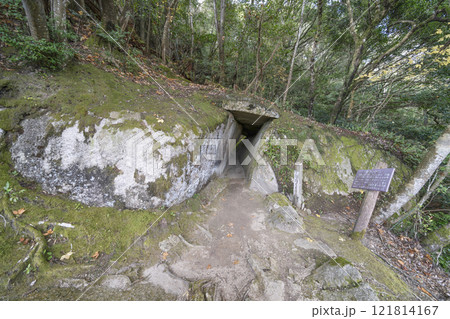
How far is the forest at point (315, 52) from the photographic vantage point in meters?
4.29

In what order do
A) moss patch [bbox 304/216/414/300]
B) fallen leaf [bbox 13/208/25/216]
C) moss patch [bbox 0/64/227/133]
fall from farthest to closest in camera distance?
moss patch [bbox 0/64/227/133], moss patch [bbox 304/216/414/300], fallen leaf [bbox 13/208/25/216]

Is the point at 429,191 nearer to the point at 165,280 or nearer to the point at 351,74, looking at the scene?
the point at 351,74

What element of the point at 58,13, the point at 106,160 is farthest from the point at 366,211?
the point at 58,13

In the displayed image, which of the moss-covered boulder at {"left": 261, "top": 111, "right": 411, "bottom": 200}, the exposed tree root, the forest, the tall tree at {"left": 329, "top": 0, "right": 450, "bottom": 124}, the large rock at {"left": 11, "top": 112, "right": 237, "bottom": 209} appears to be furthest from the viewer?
the tall tree at {"left": 329, "top": 0, "right": 450, "bottom": 124}

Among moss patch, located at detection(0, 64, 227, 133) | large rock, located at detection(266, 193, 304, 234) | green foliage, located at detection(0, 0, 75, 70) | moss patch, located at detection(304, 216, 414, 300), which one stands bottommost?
moss patch, located at detection(304, 216, 414, 300)

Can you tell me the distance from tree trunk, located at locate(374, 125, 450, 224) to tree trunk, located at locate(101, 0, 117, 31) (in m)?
11.7

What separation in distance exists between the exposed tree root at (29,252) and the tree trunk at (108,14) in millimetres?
6821

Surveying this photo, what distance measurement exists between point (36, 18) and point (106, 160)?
3603 mm

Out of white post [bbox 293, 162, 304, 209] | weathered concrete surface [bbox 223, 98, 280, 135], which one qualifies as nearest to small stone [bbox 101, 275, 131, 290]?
white post [bbox 293, 162, 304, 209]

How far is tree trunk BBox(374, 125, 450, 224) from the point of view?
178 inches

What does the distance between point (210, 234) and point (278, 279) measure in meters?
1.89

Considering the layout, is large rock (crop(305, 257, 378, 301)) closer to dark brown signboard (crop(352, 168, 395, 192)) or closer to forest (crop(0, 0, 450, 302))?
dark brown signboard (crop(352, 168, 395, 192))

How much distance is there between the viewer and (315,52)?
340 inches
